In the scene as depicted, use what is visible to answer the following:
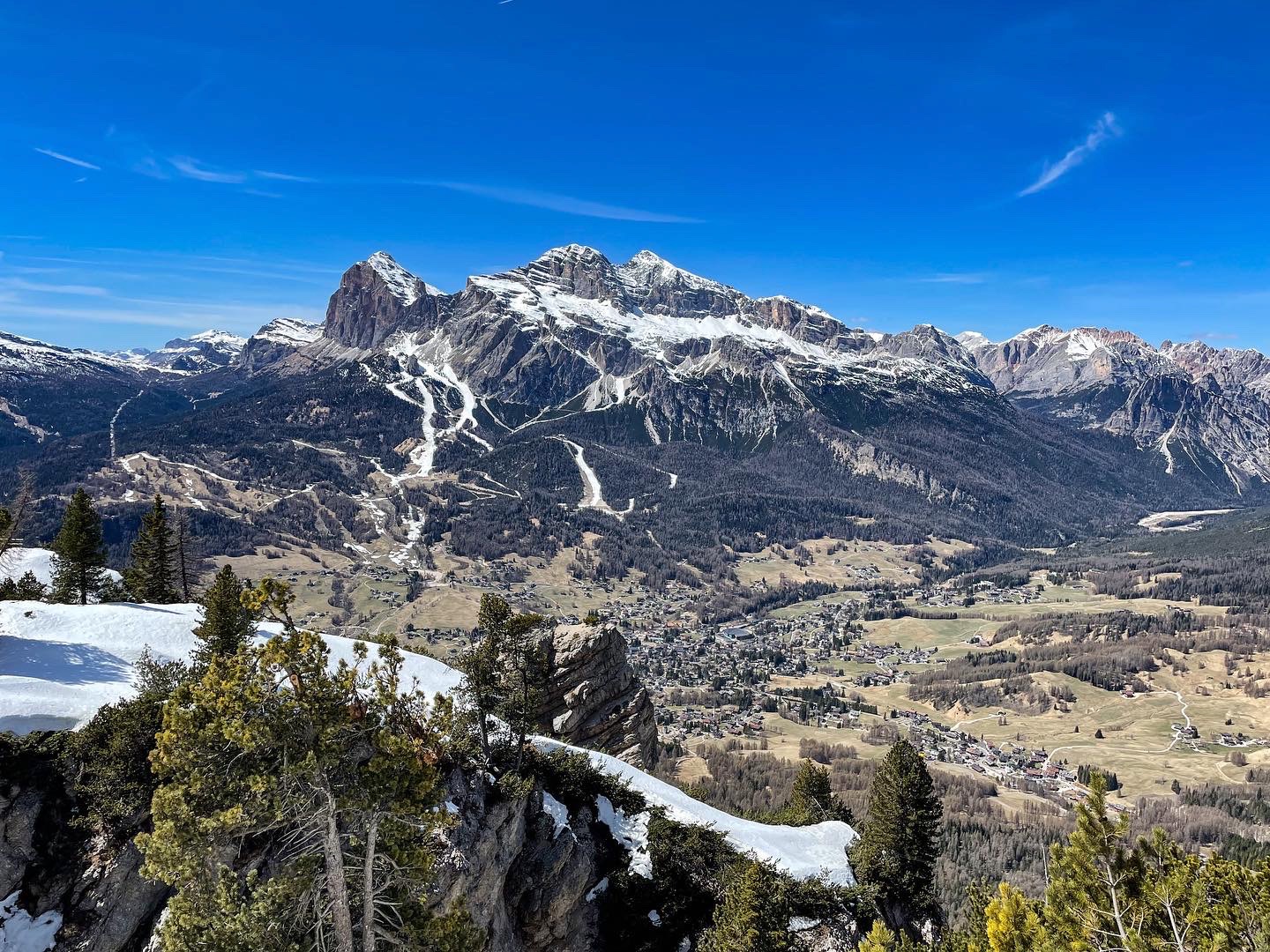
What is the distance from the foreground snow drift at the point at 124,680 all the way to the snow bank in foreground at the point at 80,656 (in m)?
0.04

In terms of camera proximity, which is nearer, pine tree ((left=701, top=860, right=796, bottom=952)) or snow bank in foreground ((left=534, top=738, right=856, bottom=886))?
pine tree ((left=701, top=860, right=796, bottom=952))

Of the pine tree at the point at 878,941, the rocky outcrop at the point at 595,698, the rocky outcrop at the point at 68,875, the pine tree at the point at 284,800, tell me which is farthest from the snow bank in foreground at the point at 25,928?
the rocky outcrop at the point at 595,698

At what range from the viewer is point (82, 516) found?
4809 centimetres

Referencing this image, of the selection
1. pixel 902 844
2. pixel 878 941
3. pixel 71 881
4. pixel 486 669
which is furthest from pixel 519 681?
pixel 902 844

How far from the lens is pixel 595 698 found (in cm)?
5019

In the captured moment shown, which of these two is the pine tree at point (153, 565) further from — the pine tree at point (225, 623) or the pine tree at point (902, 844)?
the pine tree at point (902, 844)

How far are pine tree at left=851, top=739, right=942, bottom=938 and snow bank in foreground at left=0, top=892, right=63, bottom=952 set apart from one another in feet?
114

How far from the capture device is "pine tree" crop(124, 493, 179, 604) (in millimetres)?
52844

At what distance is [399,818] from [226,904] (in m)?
3.43

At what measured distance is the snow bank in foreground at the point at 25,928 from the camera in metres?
19.3

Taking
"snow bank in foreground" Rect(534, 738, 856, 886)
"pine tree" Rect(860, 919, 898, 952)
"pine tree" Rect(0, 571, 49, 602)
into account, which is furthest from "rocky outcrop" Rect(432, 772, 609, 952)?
"pine tree" Rect(0, 571, 49, 602)

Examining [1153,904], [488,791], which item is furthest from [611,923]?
[1153,904]

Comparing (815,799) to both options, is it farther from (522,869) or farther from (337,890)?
(337,890)

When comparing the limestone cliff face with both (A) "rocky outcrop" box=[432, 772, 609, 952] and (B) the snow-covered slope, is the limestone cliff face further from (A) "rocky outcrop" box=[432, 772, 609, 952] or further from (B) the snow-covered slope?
(B) the snow-covered slope
